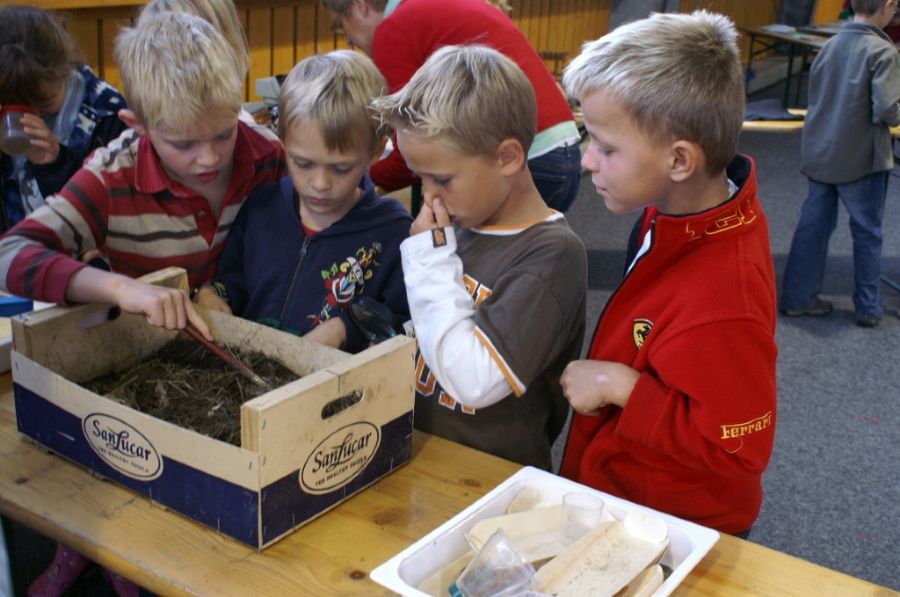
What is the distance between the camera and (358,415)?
1193 millimetres

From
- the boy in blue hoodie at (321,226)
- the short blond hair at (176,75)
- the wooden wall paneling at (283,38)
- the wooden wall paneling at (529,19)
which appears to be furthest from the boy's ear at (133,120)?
the wooden wall paneling at (529,19)

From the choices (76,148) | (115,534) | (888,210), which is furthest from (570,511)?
(888,210)

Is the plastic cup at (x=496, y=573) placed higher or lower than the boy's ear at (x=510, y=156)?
lower

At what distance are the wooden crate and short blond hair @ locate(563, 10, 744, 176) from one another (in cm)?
43

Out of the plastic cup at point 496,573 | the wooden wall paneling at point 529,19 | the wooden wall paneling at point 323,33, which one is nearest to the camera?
the plastic cup at point 496,573

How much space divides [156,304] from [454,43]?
137 centimetres

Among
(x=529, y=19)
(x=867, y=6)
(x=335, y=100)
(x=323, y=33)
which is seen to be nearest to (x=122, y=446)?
(x=335, y=100)

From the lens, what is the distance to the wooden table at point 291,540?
1062mm

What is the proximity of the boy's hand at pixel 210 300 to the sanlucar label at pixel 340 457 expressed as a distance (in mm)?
494

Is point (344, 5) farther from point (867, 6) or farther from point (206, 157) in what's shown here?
point (867, 6)

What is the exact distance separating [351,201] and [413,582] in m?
0.84

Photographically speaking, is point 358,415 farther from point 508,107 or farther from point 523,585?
point 508,107

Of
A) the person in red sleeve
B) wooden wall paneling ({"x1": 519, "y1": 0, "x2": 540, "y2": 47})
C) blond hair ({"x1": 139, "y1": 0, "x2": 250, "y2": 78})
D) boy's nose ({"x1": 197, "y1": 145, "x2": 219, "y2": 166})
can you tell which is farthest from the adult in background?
wooden wall paneling ({"x1": 519, "y1": 0, "x2": 540, "y2": 47})

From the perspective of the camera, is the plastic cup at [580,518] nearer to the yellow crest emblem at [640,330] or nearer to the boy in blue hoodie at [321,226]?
the yellow crest emblem at [640,330]
